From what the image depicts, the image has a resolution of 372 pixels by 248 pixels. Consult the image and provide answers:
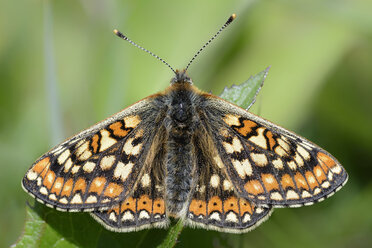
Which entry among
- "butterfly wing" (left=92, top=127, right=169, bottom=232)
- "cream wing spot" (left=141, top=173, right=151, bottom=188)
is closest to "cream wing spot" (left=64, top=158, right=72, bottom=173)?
"butterfly wing" (left=92, top=127, right=169, bottom=232)

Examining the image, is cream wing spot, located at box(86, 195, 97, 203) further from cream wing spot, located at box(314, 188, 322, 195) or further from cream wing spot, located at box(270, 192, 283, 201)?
cream wing spot, located at box(314, 188, 322, 195)

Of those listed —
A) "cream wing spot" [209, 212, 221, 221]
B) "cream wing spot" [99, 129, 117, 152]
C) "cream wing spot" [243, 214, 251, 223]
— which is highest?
"cream wing spot" [243, 214, 251, 223]

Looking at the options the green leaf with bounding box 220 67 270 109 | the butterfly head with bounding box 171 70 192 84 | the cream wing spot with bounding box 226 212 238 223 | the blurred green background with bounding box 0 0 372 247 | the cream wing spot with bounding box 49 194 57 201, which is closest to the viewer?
the cream wing spot with bounding box 49 194 57 201

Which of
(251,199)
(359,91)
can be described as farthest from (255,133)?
(359,91)

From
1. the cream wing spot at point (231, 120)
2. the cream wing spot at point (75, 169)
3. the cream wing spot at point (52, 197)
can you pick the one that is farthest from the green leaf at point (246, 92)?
the cream wing spot at point (52, 197)

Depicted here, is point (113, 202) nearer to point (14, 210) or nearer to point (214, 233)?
point (214, 233)

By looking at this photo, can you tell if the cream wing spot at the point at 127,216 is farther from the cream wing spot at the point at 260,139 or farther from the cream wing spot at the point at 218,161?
the cream wing spot at the point at 260,139

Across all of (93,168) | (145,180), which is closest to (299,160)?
(145,180)
